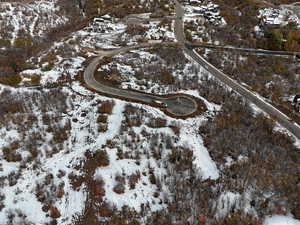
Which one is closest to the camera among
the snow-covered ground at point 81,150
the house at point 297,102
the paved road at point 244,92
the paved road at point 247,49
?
the snow-covered ground at point 81,150

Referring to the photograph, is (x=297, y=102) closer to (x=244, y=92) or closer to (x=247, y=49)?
(x=244, y=92)

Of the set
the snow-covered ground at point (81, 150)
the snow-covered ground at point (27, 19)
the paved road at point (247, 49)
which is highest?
the snow-covered ground at point (27, 19)

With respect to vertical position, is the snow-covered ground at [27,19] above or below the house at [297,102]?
above

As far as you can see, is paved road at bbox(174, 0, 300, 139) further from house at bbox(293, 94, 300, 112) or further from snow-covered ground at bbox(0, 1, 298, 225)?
snow-covered ground at bbox(0, 1, 298, 225)

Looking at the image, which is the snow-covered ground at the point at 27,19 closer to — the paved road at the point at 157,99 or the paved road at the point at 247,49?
the paved road at the point at 157,99

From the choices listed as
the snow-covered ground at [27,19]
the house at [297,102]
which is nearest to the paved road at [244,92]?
the house at [297,102]

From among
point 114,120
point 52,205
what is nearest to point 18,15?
point 114,120

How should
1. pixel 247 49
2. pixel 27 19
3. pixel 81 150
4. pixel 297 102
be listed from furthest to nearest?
pixel 27 19, pixel 247 49, pixel 297 102, pixel 81 150

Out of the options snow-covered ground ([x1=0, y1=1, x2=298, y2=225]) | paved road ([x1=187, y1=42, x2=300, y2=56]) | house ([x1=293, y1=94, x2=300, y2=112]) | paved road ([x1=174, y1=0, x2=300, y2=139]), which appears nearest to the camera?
snow-covered ground ([x1=0, y1=1, x2=298, y2=225])

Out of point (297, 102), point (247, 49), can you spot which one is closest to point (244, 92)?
point (297, 102)

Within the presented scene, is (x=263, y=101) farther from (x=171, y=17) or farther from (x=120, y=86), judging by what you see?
(x=171, y=17)

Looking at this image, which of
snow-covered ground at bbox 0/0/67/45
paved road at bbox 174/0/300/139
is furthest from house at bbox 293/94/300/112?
snow-covered ground at bbox 0/0/67/45
